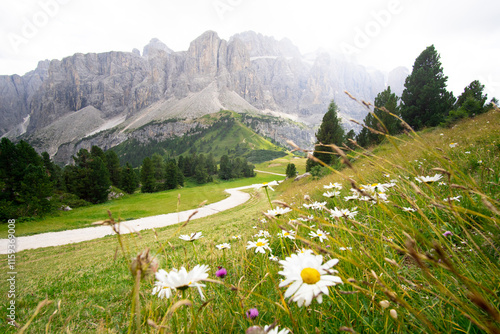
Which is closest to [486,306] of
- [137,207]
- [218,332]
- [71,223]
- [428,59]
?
[218,332]

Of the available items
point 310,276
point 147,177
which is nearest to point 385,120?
point 310,276

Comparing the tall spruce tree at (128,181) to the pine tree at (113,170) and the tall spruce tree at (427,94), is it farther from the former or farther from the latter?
the tall spruce tree at (427,94)

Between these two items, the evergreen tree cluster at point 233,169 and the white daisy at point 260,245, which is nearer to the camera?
the white daisy at point 260,245

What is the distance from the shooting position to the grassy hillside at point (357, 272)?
96 cm

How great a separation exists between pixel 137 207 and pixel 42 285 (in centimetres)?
2423

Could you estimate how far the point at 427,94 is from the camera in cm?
2370

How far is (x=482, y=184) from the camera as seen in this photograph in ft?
8.89

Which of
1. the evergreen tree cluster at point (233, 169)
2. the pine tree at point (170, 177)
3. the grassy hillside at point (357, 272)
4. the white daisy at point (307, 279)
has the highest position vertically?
the white daisy at point (307, 279)

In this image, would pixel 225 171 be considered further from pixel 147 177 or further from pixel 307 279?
pixel 307 279

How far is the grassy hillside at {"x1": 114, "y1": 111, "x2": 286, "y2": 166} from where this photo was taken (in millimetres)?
152250

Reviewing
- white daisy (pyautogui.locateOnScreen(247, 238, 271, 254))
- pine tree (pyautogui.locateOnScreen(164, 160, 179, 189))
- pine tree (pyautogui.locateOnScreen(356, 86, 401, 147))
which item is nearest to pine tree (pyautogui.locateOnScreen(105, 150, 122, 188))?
pine tree (pyautogui.locateOnScreen(164, 160, 179, 189))

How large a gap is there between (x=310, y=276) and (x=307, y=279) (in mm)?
20

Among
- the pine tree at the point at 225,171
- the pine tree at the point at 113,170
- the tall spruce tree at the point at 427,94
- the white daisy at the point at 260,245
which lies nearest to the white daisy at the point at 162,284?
the white daisy at the point at 260,245

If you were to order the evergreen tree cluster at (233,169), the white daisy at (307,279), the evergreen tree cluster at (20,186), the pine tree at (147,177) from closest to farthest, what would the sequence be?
the white daisy at (307,279), the evergreen tree cluster at (20,186), the pine tree at (147,177), the evergreen tree cluster at (233,169)
